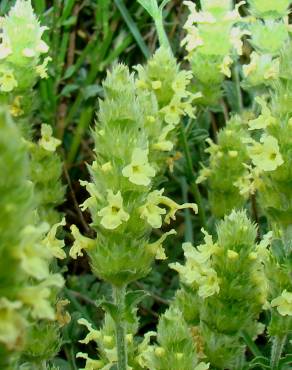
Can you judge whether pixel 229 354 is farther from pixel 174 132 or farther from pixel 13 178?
pixel 13 178

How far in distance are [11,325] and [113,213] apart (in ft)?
1.58

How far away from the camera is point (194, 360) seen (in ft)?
5.16

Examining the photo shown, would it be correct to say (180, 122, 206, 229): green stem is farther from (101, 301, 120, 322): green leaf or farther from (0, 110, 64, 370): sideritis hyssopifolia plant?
(0, 110, 64, 370): sideritis hyssopifolia plant

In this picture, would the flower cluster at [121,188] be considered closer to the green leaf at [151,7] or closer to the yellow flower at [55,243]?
the yellow flower at [55,243]

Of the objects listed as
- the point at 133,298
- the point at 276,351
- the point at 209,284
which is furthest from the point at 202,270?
the point at 276,351

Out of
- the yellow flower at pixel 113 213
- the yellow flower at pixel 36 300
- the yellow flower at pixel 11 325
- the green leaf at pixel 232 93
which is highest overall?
the green leaf at pixel 232 93

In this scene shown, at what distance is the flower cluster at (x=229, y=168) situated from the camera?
7.26ft

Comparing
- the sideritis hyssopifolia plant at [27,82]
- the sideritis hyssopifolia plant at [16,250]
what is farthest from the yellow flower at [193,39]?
the sideritis hyssopifolia plant at [16,250]

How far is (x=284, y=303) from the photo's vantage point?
1.69 meters

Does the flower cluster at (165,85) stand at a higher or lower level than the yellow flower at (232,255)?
higher

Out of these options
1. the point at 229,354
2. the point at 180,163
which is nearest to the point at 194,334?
A: the point at 229,354

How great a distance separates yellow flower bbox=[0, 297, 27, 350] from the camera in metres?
0.99

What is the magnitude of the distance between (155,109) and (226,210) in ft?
1.73

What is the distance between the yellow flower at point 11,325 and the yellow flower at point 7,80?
1041 millimetres
